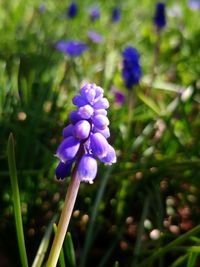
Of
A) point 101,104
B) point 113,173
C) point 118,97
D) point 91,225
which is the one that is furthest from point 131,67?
point 101,104

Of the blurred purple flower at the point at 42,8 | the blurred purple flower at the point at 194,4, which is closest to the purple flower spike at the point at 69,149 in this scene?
the blurred purple flower at the point at 42,8

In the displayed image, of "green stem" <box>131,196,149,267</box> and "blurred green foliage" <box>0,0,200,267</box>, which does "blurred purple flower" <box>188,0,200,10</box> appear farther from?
"green stem" <box>131,196,149,267</box>

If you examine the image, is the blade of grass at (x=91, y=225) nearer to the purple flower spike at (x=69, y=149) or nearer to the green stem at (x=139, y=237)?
the green stem at (x=139, y=237)

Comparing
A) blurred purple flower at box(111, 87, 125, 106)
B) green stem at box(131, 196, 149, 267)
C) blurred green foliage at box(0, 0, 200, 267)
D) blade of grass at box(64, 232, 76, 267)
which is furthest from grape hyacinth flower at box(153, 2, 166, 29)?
blade of grass at box(64, 232, 76, 267)

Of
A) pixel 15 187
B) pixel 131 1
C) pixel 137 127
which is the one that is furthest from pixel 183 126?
pixel 131 1

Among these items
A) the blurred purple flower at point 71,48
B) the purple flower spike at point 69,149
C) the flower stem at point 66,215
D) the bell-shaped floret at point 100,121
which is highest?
the blurred purple flower at point 71,48

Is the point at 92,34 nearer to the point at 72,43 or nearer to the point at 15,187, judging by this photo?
the point at 72,43
